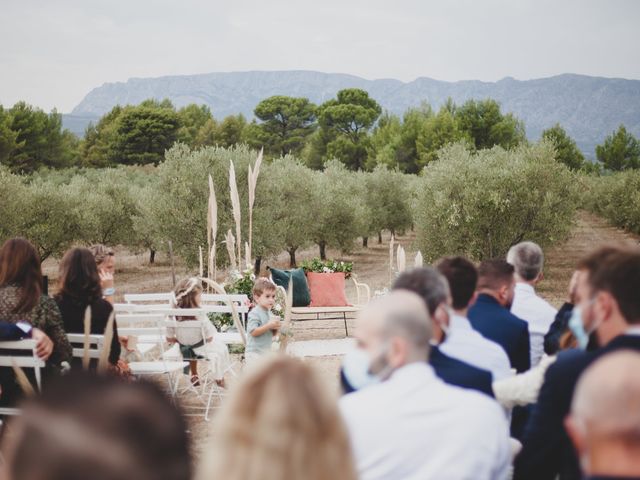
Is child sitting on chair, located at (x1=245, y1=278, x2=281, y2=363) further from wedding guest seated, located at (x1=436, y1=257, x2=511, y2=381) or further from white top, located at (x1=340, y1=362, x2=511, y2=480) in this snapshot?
white top, located at (x1=340, y1=362, x2=511, y2=480)

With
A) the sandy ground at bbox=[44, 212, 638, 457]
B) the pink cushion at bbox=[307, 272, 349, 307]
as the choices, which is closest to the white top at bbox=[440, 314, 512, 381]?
the sandy ground at bbox=[44, 212, 638, 457]

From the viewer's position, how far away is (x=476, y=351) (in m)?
3.14

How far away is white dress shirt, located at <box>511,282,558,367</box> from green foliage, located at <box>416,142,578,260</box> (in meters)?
13.9

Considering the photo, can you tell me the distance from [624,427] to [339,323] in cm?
1192

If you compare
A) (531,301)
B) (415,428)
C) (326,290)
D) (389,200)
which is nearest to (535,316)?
(531,301)

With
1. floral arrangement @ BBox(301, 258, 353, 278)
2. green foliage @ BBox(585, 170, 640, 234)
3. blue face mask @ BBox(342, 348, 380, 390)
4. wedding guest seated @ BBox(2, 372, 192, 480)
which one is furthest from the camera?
green foliage @ BBox(585, 170, 640, 234)

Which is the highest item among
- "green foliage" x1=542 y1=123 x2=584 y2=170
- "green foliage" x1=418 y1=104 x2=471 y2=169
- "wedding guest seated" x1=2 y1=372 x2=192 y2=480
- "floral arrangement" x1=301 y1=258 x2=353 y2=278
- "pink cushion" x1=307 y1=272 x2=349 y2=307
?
"green foliage" x1=418 y1=104 x2=471 y2=169

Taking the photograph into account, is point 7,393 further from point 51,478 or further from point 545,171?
point 545,171

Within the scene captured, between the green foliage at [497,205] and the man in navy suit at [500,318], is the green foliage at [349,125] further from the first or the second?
the man in navy suit at [500,318]

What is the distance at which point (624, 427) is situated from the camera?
139 cm

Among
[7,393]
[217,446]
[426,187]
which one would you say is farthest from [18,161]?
[217,446]

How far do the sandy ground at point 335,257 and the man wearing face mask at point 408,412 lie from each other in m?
3.89

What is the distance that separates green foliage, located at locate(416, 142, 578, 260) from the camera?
1856 centimetres

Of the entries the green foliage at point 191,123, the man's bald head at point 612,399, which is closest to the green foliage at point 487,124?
the green foliage at point 191,123
